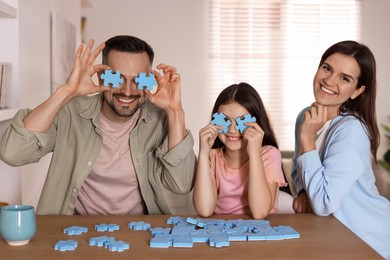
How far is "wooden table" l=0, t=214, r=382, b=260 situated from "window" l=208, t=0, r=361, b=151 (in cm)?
443

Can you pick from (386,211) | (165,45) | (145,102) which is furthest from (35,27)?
(165,45)

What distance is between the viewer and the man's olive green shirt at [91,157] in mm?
2041

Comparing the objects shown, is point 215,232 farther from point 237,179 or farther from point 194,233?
point 237,179

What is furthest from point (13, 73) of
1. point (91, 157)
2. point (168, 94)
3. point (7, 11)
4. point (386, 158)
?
point (386, 158)

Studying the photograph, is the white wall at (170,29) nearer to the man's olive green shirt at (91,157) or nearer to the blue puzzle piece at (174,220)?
the man's olive green shirt at (91,157)

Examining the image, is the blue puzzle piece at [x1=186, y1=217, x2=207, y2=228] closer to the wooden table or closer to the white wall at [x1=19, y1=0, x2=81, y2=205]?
the wooden table

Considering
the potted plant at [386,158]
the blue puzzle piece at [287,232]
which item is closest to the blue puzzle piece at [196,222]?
the blue puzzle piece at [287,232]

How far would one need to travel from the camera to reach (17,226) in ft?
4.83

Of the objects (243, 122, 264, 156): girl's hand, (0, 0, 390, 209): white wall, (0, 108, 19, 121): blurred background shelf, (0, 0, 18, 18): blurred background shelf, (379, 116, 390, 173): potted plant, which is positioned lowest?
(379, 116, 390, 173): potted plant

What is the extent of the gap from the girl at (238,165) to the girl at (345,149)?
134 millimetres

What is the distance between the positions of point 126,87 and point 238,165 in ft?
1.81

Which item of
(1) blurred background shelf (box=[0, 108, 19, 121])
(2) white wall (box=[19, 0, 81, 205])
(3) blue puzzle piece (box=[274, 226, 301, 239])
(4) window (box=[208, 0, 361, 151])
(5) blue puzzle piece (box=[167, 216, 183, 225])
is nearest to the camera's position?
(3) blue puzzle piece (box=[274, 226, 301, 239])

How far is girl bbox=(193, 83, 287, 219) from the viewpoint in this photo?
189 cm

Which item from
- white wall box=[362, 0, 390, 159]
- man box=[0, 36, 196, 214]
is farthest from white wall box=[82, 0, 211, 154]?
man box=[0, 36, 196, 214]
